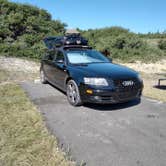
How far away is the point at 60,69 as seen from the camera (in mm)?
7324

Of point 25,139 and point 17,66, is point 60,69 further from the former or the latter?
point 17,66

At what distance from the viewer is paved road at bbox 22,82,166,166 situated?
12.3ft

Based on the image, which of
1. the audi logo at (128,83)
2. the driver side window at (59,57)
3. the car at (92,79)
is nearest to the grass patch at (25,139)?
the car at (92,79)

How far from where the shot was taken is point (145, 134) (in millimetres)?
4664

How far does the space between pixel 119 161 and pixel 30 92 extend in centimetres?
495

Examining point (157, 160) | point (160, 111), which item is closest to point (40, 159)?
point (157, 160)

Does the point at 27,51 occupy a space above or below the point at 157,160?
above

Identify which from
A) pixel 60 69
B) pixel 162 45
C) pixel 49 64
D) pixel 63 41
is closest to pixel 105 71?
pixel 60 69

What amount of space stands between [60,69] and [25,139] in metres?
3.37

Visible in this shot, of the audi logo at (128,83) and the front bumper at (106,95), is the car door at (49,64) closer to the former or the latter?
the front bumper at (106,95)

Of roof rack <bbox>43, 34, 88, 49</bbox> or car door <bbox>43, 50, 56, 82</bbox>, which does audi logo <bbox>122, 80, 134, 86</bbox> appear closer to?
car door <bbox>43, 50, 56, 82</bbox>

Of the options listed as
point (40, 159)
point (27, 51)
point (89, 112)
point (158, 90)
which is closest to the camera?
point (40, 159)

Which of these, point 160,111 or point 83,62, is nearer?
point 160,111

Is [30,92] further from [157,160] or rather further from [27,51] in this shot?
[27,51]
